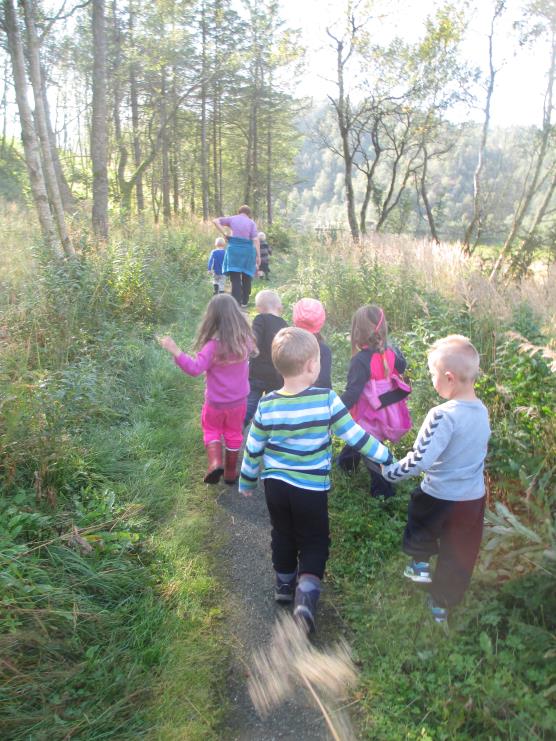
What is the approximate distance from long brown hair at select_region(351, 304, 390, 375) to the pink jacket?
38.5 inches

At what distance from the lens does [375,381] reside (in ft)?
11.1

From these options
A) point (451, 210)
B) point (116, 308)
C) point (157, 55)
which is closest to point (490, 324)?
point (116, 308)

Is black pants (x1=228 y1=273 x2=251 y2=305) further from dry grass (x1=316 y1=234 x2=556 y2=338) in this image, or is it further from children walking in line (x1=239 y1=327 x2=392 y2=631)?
children walking in line (x1=239 y1=327 x2=392 y2=631)

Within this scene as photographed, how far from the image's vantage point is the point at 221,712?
2117 millimetres

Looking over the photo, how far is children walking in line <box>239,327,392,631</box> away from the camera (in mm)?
2520

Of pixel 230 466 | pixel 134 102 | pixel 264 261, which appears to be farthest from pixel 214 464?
pixel 134 102

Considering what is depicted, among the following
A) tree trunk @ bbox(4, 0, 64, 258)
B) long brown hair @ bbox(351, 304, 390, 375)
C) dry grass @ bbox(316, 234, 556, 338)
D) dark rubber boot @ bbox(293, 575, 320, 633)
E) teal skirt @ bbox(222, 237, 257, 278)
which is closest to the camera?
dark rubber boot @ bbox(293, 575, 320, 633)

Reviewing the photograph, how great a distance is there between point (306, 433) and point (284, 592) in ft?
3.39

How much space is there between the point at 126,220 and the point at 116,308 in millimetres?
5682

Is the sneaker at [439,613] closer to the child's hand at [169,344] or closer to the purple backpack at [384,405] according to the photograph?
the purple backpack at [384,405]

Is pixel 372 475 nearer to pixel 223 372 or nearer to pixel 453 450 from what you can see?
pixel 453 450

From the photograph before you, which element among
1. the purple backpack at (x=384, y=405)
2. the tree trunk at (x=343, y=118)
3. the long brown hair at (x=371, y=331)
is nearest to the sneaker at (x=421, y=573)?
the purple backpack at (x=384, y=405)

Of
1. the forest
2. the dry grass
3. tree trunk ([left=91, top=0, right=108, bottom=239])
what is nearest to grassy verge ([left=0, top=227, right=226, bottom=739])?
the forest

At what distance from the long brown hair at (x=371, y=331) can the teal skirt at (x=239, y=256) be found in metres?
4.86
